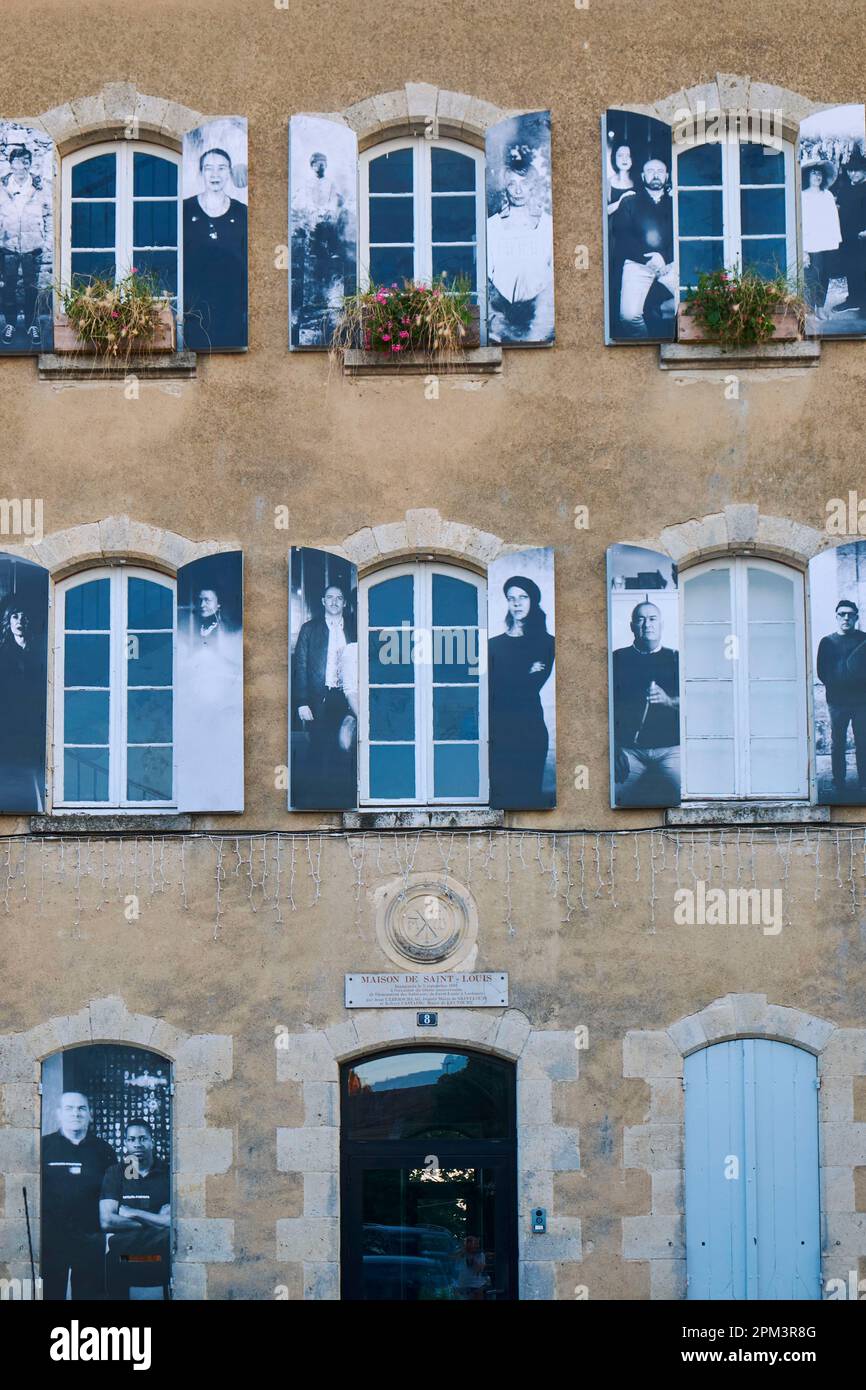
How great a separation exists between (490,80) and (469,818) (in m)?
4.92

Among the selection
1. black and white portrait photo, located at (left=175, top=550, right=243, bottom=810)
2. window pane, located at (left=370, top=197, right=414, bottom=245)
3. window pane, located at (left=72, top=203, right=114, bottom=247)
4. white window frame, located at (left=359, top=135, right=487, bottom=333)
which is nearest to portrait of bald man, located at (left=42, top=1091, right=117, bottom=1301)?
black and white portrait photo, located at (left=175, top=550, right=243, bottom=810)

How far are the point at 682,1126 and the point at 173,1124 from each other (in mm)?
3205

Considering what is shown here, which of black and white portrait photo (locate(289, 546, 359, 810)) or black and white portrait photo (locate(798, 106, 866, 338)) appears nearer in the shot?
black and white portrait photo (locate(289, 546, 359, 810))

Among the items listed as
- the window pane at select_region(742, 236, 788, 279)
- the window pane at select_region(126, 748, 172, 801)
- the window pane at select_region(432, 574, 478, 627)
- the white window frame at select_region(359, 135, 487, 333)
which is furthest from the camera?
the white window frame at select_region(359, 135, 487, 333)

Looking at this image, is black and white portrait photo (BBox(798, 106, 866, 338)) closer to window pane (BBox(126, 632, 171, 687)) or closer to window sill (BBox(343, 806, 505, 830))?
window sill (BBox(343, 806, 505, 830))

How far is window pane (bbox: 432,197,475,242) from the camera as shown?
15.2 metres

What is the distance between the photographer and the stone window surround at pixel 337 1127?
1416 cm

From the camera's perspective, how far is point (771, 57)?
49.5 ft

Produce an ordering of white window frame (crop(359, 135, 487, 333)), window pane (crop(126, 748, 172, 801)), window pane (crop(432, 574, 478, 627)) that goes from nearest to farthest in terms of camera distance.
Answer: window pane (crop(126, 748, 172, 801)) → window pane (crop(432, 574, 478, 627)) → white window frame (crop(359, 135, 487, 333))

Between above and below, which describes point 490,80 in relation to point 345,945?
above

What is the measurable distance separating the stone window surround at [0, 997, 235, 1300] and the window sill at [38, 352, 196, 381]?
406 cm
